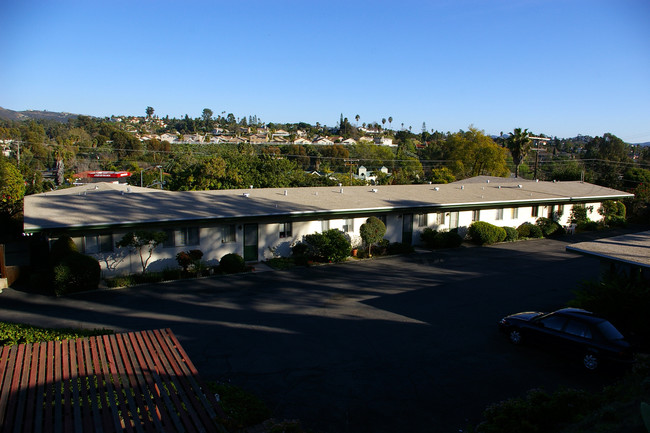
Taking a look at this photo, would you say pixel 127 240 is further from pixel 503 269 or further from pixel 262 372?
pixel 503 269

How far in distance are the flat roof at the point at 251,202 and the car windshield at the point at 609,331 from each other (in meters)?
14.3

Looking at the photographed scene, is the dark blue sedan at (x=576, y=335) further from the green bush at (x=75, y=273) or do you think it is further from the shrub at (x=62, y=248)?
→ the shrub at (x=62, y=248)

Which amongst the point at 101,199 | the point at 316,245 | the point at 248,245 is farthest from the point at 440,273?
the point at 101,199

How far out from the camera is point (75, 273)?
695 inches

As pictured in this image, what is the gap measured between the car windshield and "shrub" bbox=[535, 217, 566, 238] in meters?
22.3

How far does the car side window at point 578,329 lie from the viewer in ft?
37.7

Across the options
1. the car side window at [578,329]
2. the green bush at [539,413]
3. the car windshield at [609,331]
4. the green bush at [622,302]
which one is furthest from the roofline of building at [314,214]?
the green bush at [539,413]

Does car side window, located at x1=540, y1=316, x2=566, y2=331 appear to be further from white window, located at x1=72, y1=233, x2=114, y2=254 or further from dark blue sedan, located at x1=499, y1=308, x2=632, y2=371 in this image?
white window, located at x1=72, y1=233, x2=114, y2=254

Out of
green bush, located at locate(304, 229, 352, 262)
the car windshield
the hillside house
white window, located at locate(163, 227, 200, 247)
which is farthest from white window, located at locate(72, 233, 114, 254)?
the car windshield

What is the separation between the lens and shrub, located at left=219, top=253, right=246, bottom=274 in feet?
68.4

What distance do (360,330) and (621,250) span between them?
30.0 ft

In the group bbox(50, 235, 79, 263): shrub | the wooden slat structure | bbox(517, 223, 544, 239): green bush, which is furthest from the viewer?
bbox(517, 223, 544, 239): green bush

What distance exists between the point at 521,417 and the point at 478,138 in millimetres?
61227

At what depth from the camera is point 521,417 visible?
325 inches
